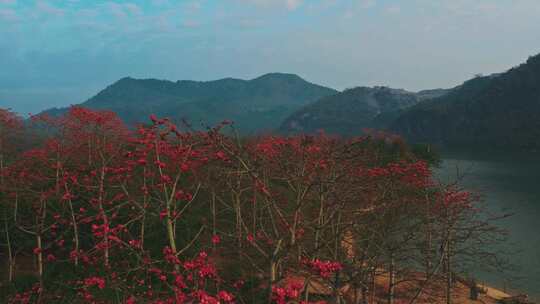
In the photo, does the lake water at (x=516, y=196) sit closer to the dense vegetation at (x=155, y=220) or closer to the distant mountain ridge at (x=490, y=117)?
the dense vegetation at (x=155, y=220)

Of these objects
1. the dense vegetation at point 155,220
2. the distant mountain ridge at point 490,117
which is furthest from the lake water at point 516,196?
the distant mountain ridge at point 490,117

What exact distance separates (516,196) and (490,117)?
88568 mm

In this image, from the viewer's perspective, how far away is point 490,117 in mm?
124375

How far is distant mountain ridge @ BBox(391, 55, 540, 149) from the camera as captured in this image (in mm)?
106375

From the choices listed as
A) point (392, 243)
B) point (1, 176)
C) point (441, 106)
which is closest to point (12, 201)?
point (1, 176)

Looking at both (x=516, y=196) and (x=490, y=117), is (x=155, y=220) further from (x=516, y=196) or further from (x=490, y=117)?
(x=490, y=117)

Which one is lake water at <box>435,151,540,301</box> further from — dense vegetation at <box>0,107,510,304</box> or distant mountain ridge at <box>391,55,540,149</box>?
distant mountain ridge at <box>391,55,540,149</box>

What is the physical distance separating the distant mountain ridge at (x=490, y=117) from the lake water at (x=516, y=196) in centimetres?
2102

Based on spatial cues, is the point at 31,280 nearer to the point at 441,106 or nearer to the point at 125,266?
the point at 125,266

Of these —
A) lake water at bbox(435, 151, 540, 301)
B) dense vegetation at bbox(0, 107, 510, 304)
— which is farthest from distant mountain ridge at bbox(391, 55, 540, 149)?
dense vegetation at bbox(0, 107, 510, 304)

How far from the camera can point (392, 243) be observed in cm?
1406

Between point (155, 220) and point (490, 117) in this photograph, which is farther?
point (490, 117)

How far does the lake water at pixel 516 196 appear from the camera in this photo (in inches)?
945

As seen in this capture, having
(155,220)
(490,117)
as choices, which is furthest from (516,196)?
(490,117)
